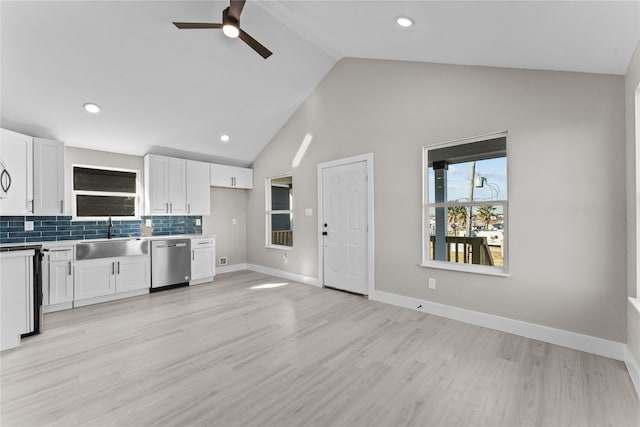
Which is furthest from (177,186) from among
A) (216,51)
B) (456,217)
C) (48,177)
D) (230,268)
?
(456,217)

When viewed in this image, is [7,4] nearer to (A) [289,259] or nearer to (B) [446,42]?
(B) [446,42]

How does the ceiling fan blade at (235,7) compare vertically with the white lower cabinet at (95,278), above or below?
above

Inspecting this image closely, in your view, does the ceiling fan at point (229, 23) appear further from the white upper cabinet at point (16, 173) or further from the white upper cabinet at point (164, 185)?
the white upper cabinet at point (164, 185)

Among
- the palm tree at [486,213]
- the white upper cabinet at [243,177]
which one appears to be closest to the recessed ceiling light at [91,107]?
the white upper cabinet at [243,177]

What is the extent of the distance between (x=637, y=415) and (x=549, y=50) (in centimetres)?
263

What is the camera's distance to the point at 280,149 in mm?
5609

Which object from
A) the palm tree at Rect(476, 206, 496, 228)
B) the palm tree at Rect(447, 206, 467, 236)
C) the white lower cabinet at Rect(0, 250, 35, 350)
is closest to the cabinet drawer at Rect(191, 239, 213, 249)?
the white lower cabinet at Rect(0, 250, 35, 350)

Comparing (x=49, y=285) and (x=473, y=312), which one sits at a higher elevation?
(x=49, y=285)

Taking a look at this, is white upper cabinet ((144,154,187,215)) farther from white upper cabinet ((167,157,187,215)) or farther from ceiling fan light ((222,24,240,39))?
ceiling fan light ((222,24,240,39))

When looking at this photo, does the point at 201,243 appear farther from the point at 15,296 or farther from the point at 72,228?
the point at 15,296

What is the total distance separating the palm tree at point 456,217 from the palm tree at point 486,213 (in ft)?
0.50

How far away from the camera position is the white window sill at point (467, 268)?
3076 mm

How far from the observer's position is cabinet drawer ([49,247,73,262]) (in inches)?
145

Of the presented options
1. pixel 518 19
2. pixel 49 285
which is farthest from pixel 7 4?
pixel 518 19
